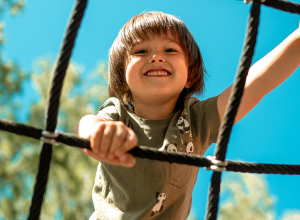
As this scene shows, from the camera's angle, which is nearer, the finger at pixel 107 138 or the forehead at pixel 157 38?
the finger at pixel 107 138

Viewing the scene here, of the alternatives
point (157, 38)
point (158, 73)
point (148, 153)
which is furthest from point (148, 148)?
point (157, 38)

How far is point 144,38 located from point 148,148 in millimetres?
592

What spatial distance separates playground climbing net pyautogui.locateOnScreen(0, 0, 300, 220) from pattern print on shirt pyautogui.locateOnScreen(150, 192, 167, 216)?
315mm

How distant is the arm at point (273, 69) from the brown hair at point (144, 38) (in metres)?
0.32

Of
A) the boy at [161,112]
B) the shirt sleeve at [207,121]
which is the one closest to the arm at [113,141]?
the boy at [161,112]

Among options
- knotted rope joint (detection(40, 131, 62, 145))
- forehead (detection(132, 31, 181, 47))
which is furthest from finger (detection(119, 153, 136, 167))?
forehead (detection(132, 31, 181, 47))

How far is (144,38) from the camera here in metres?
1.15

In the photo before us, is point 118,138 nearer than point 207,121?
Yes

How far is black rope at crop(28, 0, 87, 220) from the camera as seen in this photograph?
0.66 metres

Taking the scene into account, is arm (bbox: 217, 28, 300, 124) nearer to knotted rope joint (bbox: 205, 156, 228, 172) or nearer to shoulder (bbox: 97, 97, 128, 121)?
knotted rope joint (bbox: 205, 156, 228, 172)

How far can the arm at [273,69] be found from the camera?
88cm

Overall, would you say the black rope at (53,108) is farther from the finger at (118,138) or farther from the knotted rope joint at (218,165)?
the knotted rope joint at (218,165)

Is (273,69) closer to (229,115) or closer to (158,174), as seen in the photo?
(229,115)

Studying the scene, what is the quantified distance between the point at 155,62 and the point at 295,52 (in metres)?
0.42
